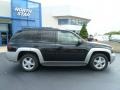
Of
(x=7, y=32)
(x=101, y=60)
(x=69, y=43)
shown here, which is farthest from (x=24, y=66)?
(x=7, y=32)

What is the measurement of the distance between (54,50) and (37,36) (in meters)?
1.03

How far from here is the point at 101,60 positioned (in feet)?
27.8

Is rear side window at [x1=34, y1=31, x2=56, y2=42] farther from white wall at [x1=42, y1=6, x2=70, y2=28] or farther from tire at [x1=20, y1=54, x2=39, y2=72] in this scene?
white wall at [x1=42, y1=6, x2=70, y2=28]

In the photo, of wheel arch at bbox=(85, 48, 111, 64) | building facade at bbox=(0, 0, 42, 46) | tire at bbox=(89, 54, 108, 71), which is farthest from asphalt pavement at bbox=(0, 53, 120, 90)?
building facade at bbox=(0, 0, 42, 46)

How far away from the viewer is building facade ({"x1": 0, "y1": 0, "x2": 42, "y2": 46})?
27.0 m

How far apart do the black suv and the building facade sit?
63.4 ft

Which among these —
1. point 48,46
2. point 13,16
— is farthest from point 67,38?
point 13,16

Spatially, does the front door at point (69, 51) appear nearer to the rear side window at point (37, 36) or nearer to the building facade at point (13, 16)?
the rear side window at point (37, 36)

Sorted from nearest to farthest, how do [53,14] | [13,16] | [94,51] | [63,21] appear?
[94,51]
[13,16]
[63,21]
[53,14]

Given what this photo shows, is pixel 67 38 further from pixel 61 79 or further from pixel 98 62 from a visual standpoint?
pixel 61 79

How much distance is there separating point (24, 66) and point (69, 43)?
2254mm

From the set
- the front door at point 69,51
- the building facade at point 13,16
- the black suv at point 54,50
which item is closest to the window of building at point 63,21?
the building facade at point 13,16

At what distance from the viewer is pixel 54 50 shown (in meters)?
8.22

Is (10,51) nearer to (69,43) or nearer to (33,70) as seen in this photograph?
(33,70)
